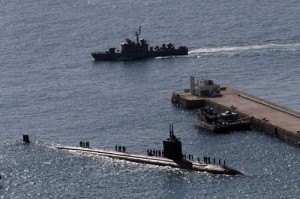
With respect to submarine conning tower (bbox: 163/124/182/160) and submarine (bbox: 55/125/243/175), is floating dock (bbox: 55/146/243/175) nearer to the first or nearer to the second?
submarine (bbox: 55/125/243/175)

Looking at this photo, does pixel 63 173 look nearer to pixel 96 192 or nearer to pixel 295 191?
pixel 96 192

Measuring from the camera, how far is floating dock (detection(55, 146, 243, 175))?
174 meters

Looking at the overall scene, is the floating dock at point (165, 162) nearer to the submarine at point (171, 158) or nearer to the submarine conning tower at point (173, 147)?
the submarine at point (171, 158)

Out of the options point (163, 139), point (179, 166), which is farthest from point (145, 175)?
point (163, 139)

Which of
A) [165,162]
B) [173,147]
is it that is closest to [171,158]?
[165,162]

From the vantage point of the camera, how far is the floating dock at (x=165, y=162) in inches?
6860

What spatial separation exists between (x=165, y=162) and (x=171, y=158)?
1.18 m

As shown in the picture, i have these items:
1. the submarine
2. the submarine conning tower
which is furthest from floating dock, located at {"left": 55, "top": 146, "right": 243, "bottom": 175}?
the submarine conning tower

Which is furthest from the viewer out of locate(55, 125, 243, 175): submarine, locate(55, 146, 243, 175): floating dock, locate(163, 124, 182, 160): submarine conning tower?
locate(163, 124, 182, 160): submarine conning tower

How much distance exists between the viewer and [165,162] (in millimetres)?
181625

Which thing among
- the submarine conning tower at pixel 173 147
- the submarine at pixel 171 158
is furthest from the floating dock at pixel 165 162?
the submarine conning tower at pixel 173 147

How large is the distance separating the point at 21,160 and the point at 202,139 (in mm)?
24923

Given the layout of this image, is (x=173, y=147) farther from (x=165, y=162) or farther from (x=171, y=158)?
(x=165, y=162)

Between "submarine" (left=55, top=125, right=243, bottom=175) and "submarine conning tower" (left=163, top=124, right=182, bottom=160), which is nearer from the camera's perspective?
"submarine" (left=55, top=125, right=243, bottom=175)
